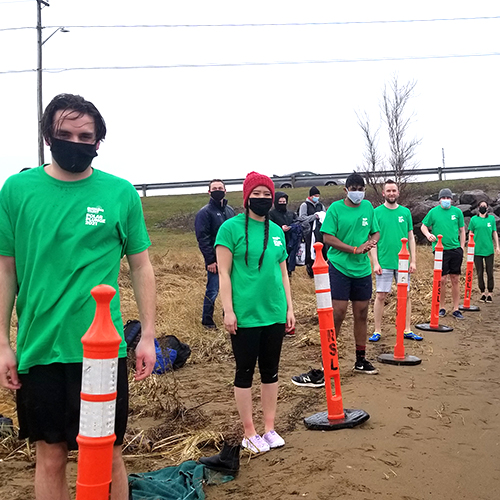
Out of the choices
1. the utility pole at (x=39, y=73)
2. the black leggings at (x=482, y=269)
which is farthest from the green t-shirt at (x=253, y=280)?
the utility pole at (x=39, y=73)

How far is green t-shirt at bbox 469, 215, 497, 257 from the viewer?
12.4 m

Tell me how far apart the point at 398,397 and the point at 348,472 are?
1885 mm

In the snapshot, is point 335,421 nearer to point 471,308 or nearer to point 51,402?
point 51,402

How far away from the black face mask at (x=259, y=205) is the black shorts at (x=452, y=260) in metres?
6.68

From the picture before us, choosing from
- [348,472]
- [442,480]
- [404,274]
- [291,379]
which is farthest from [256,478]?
[404,274]

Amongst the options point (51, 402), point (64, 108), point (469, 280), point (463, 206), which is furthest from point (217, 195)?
point (463, 206)

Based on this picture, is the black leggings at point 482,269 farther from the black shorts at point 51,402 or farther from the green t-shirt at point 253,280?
the black shorts at point 51,402

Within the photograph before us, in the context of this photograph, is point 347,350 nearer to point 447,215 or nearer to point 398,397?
point 398,397

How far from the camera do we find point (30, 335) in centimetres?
267

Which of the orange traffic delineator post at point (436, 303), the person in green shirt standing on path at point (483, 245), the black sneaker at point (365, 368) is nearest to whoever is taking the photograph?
the black sneaker at point (365, 368)

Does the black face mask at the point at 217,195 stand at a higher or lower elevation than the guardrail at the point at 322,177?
lower

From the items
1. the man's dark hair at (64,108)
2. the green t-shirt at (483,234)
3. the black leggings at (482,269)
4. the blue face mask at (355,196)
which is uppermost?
the man's dark hair at (64,108)

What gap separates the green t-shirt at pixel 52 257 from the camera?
2.65m

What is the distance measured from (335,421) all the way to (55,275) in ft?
9.45
